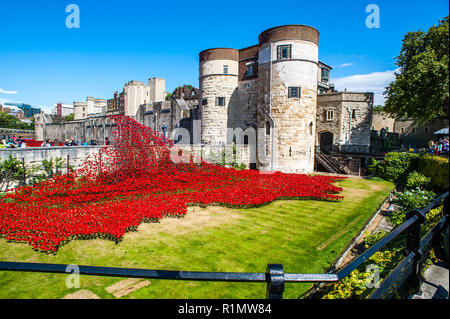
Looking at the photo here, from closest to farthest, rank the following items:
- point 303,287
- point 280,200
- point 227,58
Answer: point 303,287
point 280,200
point 227,58

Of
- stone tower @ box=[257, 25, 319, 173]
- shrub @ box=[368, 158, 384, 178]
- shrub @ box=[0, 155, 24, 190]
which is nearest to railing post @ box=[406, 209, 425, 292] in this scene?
shrub @ box=[0, 155, 24, 190]

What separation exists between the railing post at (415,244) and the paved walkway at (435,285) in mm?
74

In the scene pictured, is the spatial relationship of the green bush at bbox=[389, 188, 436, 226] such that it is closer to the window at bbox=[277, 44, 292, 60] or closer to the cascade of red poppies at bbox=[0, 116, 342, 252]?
the cascade of red poppies at bbox=[0, 116, 342, 252]

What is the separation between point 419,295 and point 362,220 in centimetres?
801

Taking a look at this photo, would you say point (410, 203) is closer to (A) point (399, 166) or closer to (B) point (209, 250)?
(B) point (209, 250)

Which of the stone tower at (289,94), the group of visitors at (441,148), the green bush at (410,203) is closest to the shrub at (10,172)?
the green bush at (410,203)

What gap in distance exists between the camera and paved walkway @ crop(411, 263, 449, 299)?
2.28 meters

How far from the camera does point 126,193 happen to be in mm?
12227

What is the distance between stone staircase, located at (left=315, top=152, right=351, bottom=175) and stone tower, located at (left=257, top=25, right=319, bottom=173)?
107 inches

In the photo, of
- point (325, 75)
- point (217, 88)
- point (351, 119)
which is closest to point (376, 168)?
point (351, 119)

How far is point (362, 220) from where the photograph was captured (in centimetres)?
982

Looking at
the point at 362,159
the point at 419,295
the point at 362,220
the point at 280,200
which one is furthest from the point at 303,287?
the point at 362,159

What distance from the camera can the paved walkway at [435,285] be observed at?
2.28 metres

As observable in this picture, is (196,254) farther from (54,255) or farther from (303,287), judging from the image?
(54,255)
